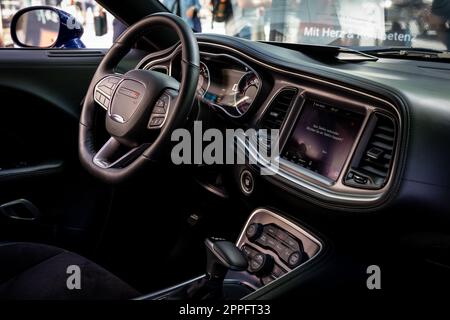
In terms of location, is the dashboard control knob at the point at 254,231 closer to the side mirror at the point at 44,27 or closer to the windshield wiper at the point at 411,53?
the windshield wiper at the point at 411,53

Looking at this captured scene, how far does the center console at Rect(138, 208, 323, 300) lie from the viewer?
5.12 ft

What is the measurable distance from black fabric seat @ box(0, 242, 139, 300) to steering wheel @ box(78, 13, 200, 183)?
35 cm

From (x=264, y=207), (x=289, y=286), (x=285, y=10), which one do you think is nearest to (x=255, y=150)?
(x=264, y=207)

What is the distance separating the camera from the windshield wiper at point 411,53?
1892 mm

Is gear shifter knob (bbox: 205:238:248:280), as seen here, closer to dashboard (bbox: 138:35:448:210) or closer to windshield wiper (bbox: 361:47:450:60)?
dashboard (bbox: 138:35:448:210)

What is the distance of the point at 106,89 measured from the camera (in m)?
1.67

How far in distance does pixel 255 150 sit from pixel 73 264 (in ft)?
2.39

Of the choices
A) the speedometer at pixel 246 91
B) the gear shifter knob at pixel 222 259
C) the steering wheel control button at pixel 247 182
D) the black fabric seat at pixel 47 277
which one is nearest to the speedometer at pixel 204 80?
the speedometer at pixel 246 91

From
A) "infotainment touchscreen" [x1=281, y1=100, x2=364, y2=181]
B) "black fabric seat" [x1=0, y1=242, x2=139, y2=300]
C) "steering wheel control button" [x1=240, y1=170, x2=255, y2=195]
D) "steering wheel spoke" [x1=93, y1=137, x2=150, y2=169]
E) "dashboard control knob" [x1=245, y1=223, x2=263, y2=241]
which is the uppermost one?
"infotainment touchscreen" [x1=281, y1=100, x2=364, y2=181]

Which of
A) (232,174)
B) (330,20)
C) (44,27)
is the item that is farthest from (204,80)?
(330,20)

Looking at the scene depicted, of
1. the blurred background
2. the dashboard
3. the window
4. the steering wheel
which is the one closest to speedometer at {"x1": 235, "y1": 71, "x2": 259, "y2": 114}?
the dashboard

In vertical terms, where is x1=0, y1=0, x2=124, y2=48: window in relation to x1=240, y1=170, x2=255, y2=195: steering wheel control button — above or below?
above

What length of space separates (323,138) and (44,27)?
5.69 ft

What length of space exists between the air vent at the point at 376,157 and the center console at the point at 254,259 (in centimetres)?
28
